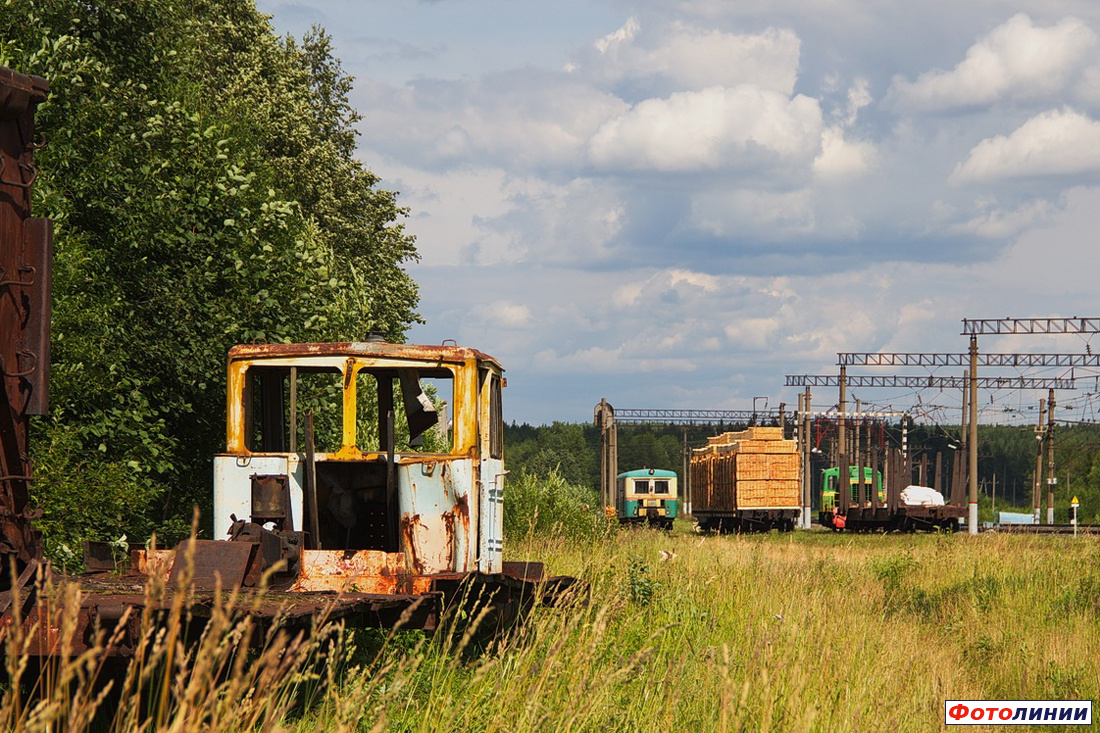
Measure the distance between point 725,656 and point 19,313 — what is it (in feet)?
14.9

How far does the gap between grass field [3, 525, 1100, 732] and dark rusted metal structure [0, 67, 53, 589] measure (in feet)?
5.01

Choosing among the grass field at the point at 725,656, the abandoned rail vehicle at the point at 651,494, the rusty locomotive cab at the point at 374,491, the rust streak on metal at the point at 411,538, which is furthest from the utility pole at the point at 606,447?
the rust streak on metal at the point at 411,538

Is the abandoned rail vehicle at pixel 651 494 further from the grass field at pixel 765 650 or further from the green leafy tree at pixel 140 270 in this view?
the green leafy tree at pixel 140 270

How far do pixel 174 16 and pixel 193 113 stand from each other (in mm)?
3147

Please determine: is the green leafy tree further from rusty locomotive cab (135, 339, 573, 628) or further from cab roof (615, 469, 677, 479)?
cab roof (615, 469, 677, 479)

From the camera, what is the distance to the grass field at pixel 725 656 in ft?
15.5

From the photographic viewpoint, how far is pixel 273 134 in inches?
1062

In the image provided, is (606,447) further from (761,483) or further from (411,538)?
(411,538)

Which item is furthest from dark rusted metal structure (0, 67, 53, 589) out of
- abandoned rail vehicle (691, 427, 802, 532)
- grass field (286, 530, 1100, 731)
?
abandoned rail vehicle (691, 427, 802, 532)

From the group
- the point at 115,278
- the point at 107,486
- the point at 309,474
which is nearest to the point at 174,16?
the point at 115,278

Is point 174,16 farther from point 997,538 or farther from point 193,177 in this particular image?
point 997,538

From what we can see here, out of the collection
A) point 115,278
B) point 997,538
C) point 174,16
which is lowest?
point 997,538

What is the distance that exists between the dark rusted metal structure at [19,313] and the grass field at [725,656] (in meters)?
1.53

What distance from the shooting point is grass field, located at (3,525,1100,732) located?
473 cm
